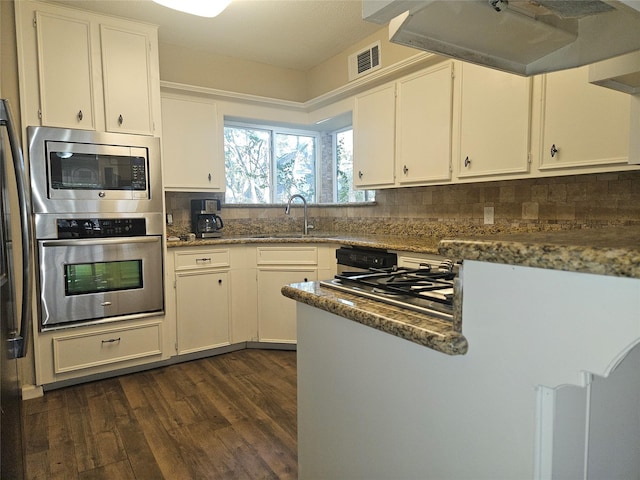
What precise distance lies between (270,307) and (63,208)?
1639 mm

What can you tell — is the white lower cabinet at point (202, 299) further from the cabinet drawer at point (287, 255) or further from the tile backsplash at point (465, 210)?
the tile backsplash at point (465, 210)

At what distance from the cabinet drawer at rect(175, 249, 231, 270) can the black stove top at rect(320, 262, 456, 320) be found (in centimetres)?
207

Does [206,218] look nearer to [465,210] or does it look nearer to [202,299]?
[202,299]

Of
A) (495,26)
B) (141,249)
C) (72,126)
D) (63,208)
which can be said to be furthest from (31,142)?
(495,26)

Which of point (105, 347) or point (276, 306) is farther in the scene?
point (276, 306)

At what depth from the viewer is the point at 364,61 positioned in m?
3.47

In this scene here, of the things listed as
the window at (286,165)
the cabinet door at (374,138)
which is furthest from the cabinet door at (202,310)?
the cabinet door at (374,138)

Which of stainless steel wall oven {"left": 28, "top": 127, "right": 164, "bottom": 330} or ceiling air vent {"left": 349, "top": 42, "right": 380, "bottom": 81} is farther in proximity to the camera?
ceiling air vent {"left": 349, "top": 42, "right": 380, "bottom": 81}

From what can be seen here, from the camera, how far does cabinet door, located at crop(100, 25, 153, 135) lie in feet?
9.18

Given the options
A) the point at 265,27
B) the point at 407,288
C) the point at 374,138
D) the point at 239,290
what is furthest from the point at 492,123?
the point at 239,290

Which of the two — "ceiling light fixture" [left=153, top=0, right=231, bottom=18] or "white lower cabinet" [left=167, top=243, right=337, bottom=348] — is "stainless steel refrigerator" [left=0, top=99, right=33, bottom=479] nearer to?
"ceiling light fixture" [left=153, top=0, right=231, bottom=18]

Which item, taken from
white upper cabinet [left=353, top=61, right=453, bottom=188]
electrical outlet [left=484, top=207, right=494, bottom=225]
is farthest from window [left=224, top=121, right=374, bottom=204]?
electrical outlet [left=484, top=207, right=494, bottom=225]

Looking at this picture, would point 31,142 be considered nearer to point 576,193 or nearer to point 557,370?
point 557,370

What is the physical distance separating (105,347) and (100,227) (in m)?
0.82
